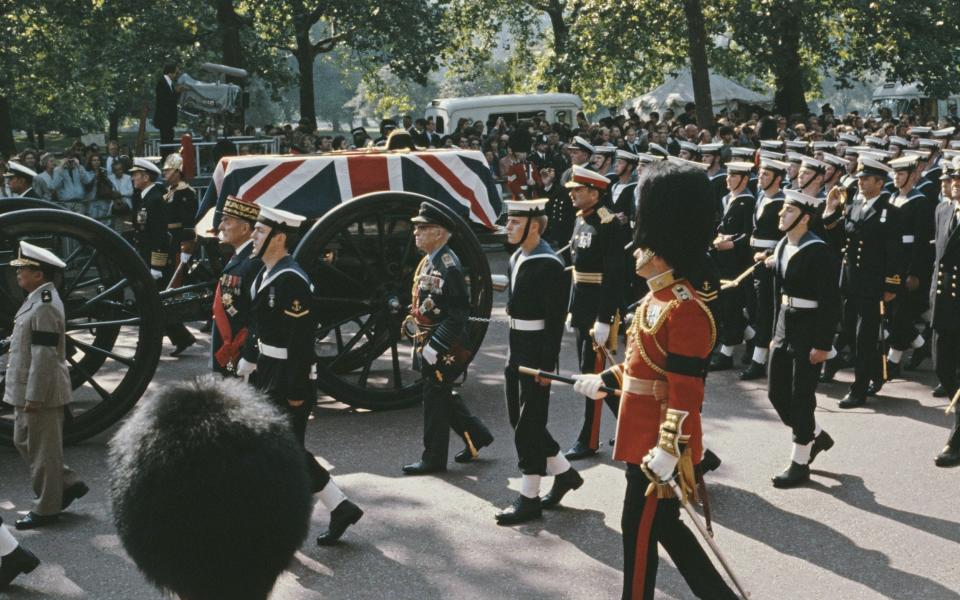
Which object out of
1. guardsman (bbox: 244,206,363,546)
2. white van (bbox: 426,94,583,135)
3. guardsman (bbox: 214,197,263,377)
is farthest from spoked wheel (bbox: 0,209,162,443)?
white van (bbox: 426,94,583,135)

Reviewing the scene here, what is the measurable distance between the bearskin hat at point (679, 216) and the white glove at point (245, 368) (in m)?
2.20

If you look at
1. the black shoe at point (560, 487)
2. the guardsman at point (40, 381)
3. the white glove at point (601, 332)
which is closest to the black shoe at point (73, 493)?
the guardsman at point (40, 381)

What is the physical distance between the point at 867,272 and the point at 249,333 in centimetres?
463

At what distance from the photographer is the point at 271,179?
7.75 m

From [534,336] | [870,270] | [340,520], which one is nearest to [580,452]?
[534,336]

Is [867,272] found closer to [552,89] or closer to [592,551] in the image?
[592,551]

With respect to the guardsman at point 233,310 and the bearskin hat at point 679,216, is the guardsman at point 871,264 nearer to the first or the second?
the bearskin hat at point 679,216

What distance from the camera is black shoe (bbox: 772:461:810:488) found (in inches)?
243

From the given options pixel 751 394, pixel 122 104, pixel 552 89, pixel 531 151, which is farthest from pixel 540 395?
pixel 122 104

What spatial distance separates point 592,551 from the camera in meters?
5.33

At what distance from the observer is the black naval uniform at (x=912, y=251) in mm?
8398

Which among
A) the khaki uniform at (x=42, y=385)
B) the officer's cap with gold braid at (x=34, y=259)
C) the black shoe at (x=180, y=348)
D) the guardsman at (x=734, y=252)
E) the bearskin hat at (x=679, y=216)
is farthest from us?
the black shoe at (x=180, y=348)

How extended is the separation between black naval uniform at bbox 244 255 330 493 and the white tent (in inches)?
1004

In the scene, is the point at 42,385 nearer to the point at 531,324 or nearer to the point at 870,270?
the point at 531,324
